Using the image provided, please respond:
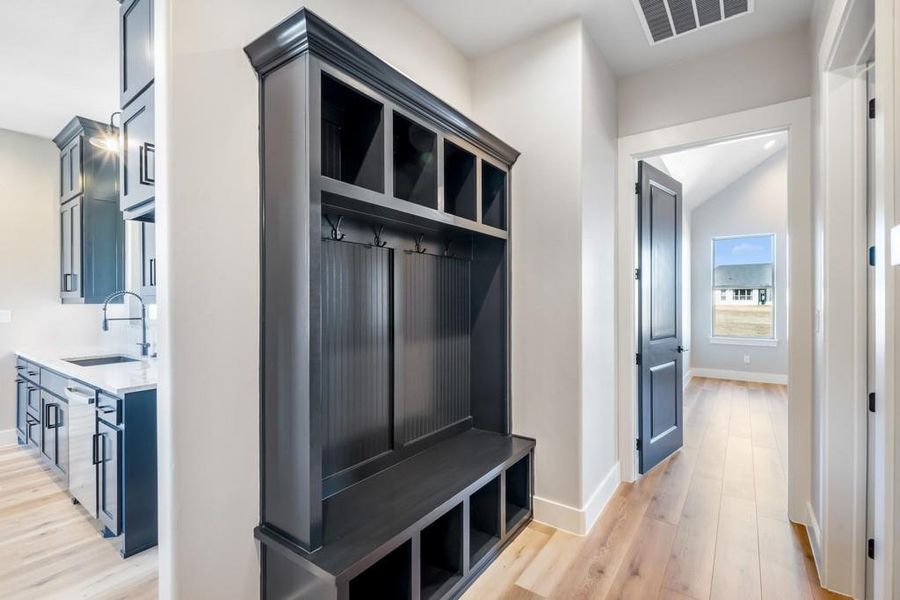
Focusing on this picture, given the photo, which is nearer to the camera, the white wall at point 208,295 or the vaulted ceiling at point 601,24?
the white wall at point 208,295

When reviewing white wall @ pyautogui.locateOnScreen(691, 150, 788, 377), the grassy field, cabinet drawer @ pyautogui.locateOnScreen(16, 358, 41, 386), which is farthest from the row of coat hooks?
the grassy field

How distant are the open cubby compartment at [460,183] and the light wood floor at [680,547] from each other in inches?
69.8

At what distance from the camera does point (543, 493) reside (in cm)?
238

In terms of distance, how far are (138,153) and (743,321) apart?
7.95m

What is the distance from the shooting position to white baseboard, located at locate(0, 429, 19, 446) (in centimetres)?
367

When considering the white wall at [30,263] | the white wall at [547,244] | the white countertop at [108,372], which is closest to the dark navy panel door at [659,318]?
the white wall at [547,244]

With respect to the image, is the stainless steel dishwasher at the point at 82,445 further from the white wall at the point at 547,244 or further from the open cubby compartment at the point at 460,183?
the white wall at the point at 547,244

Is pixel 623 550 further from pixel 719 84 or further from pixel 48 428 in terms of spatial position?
pixel 48 428

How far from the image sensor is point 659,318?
10.6 ft

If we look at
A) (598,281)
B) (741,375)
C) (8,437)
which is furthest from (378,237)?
(741,375)

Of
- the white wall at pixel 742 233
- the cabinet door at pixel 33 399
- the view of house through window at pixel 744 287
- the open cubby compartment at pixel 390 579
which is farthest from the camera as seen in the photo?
the view of house through window at pixel 744 287

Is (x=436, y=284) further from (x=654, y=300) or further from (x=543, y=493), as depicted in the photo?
(x=654, y=300)

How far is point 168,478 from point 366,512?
684 mm

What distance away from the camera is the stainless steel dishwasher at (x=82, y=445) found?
90.6 inches
